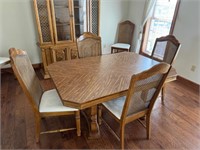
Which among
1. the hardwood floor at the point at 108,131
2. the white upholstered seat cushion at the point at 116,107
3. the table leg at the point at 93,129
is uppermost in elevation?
the white upholstered seat cushion at the point at 116,107

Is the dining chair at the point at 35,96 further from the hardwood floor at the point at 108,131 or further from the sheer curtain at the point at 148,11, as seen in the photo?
the sheer curtain at the point at 148,11

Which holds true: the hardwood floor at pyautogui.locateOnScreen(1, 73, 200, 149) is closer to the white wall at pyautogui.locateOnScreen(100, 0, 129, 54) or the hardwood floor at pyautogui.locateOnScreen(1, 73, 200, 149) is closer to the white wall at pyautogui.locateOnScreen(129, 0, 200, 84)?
the white wall at pyautogui.locateOnScreen(129, 0, 200, 84)

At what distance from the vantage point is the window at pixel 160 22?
3055 mm

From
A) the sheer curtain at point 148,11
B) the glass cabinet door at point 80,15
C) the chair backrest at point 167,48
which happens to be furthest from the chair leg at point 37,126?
the sheer curtain at point 148,11

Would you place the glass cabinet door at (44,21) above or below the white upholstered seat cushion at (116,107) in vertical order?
above

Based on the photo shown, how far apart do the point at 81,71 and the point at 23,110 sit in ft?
3.69

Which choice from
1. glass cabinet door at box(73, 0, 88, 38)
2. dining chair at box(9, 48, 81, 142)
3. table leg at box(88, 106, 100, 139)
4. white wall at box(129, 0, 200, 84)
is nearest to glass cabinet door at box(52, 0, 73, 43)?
glass cabinet door at box(73, 0, 88, 38)

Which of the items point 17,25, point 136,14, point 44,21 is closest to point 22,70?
point 44,21

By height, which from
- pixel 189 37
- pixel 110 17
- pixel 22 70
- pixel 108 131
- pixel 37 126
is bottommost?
pixel 108 131

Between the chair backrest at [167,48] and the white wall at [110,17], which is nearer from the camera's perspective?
the chair backrest at [167,48]

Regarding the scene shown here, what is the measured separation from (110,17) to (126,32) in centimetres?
57

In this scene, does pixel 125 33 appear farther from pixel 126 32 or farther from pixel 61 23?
pixel 61 23

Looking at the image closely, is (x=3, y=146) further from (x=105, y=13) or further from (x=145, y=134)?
(x=105, y=13)

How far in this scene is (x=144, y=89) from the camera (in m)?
1.28
